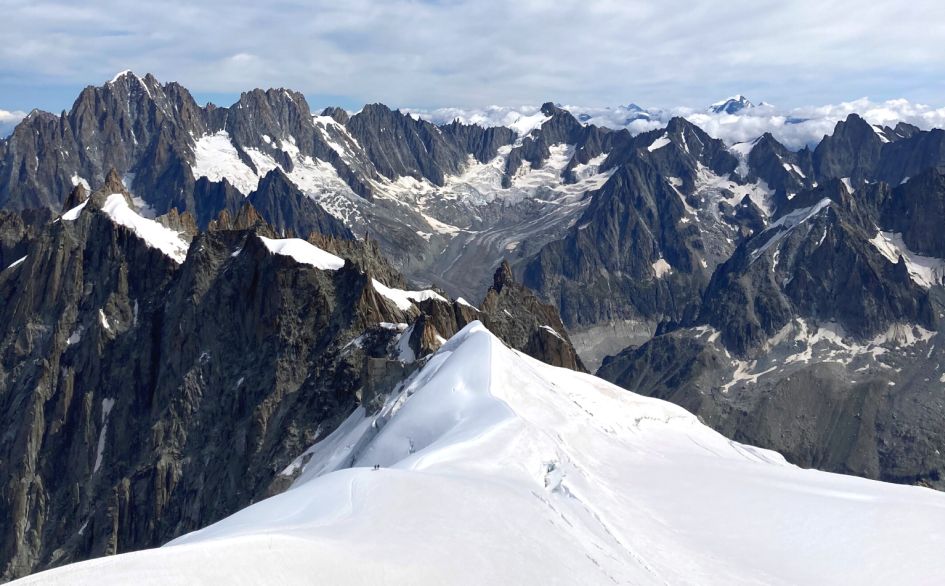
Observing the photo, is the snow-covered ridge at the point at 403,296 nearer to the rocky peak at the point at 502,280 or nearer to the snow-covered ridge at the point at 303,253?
the snow-covered ridge at the point at 303,253

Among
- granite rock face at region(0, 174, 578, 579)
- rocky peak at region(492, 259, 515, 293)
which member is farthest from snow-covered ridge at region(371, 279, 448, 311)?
rocky peak at region(492, 259, 515, 293)

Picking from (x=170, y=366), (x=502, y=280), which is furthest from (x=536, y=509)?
(x=502, y=280)

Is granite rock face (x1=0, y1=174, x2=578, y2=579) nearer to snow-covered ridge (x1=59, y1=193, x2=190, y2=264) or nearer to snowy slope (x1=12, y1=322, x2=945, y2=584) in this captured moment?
snow-covered ridge (x1=59, y1=193, x2=190, y2=264)

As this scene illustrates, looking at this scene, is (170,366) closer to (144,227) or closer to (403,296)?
(144,227)

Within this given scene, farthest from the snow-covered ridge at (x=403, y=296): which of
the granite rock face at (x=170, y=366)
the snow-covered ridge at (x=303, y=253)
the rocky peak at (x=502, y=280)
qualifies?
the rocky peak at (x=502, y=280)

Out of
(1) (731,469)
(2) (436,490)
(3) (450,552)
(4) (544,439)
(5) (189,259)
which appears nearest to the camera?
(3) (450,552)

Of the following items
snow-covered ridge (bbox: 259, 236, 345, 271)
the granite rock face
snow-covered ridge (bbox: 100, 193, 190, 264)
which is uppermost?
snow-covered ridge (bbox: 100, 193, 190, 264)

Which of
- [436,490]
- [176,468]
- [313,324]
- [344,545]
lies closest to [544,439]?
[436,490]

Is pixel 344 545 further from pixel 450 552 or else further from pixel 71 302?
pixel 71 302
